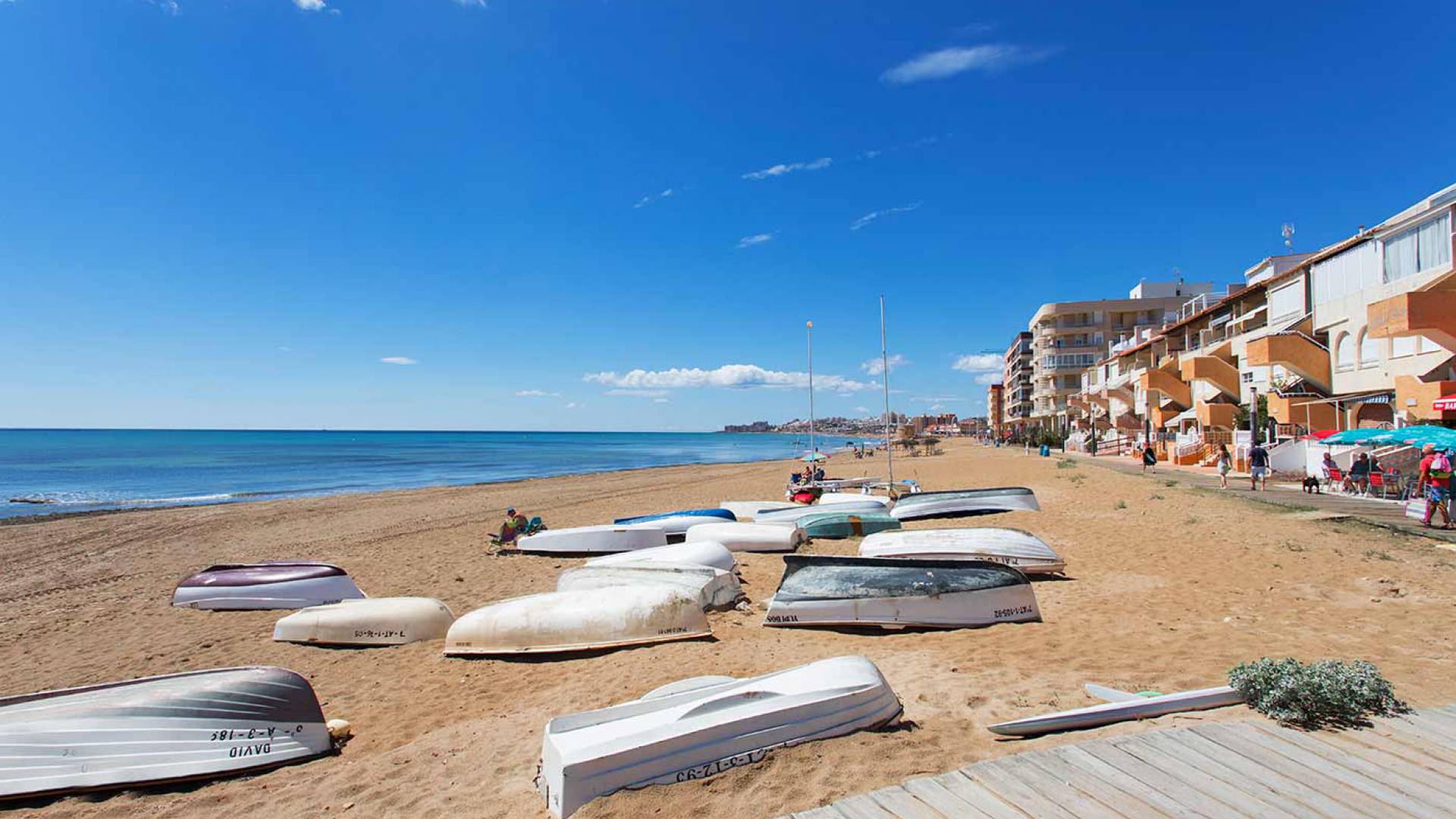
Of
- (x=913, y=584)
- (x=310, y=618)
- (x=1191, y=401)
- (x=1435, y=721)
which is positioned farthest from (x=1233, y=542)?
(x=1191, y=401)

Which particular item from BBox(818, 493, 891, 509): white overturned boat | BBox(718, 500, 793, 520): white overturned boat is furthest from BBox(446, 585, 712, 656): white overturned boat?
BBox(718, 500, 793, 520): white overturned boat

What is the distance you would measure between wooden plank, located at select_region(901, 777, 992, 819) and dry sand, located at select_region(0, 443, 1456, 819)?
1.16 feet

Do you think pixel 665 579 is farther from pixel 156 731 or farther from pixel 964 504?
pixel 964 504

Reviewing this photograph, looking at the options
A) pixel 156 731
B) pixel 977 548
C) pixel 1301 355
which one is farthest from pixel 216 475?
pixel 1301 355

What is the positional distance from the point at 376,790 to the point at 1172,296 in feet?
224

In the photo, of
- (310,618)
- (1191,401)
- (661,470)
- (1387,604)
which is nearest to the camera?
(1387,604)

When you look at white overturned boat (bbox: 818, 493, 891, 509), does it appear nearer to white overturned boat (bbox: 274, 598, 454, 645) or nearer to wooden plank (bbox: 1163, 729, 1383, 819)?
white overturned boat (bbox: 274, 598, 454, 645)

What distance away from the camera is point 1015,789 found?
310 centimetres

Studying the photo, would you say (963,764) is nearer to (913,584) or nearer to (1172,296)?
(913,584)

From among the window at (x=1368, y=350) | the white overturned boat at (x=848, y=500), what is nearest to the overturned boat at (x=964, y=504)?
the white overturned boat at (x=848, y=500)

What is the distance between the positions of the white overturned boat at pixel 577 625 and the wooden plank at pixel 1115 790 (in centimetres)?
413

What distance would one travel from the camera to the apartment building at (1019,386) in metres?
76.5

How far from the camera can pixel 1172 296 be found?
57.9 meters

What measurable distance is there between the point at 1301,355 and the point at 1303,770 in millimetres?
23631
